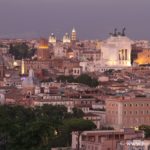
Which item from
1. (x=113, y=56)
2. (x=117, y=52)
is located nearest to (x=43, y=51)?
(x=113, y=56)

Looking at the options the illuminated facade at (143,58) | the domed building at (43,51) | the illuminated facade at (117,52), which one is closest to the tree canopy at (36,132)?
the illuminated facade at (117,52)

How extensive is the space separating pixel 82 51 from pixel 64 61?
479 inches

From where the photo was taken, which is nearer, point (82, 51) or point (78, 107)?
point (78, 107)

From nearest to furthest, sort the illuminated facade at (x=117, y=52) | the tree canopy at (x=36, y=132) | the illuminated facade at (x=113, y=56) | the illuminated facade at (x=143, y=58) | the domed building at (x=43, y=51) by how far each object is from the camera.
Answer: the tree canopy at (x=36, y=132)
the illuminated facade at (x=113, y=56)
the illuminated facade at (x=117, y=52)
the illuminated facade at (x=143, y=58)
the domed building at (x=43, y=51)

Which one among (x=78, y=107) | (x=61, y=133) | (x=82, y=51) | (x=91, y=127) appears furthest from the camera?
(x=82, y=51)

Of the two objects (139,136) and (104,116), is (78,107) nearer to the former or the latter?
(104,116)

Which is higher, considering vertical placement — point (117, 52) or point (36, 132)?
point (117, 52)

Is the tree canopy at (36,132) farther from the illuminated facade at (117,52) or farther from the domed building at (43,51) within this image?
the domed building at (43,51)

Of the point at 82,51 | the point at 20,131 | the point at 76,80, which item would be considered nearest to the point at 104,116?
the point at 20,131

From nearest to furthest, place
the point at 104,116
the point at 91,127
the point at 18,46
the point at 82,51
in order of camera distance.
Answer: the point at 91,127 < the point at 104,116 < the point at 82,51 < the point at 18,46

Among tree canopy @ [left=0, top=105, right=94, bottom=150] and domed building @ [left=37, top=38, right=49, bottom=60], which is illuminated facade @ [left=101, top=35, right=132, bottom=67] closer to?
domed building @ [left=37, top=38, right=49, bottom=60]

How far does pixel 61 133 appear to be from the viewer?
28109mm

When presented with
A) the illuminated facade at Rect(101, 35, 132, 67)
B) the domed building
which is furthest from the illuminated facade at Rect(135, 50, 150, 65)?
the domed building

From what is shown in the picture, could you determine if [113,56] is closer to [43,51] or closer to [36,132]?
[43,51]
